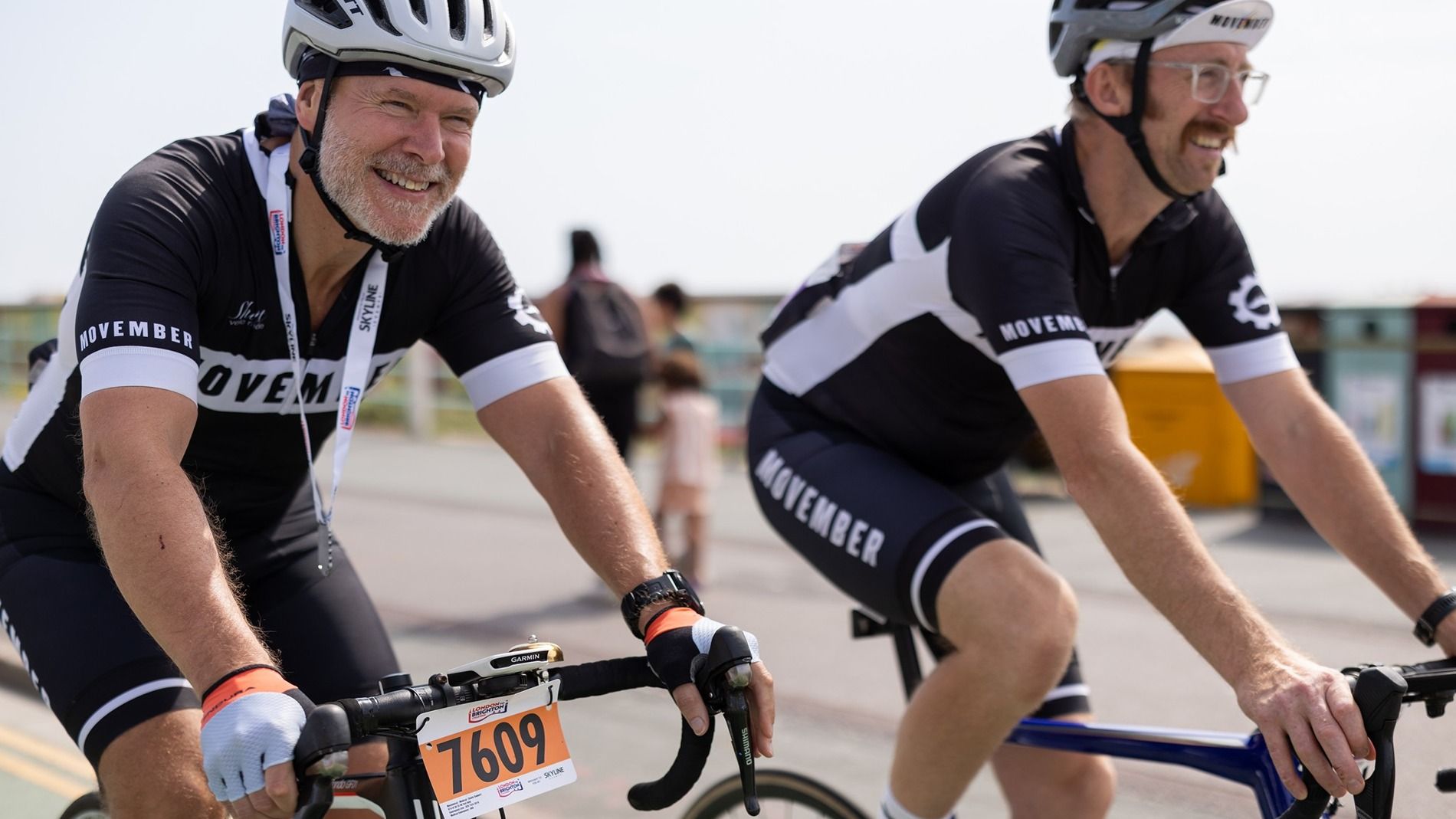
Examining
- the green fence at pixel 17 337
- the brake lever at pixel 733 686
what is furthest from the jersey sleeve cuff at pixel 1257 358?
the green fence at pixel 17 337

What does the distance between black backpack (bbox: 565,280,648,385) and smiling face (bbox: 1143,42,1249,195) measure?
5.59m

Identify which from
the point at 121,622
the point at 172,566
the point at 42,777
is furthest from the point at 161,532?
the point at 42,777

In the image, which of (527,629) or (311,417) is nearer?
(311,417)

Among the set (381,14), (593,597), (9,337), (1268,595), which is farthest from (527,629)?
(9,337)

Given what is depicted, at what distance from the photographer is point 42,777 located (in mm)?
5219

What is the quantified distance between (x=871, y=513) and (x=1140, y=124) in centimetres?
102

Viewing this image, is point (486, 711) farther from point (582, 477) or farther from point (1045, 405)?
point (1045, 405)

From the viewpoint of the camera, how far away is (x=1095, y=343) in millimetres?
3371

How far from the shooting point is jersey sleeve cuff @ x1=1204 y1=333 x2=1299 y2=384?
3.35m

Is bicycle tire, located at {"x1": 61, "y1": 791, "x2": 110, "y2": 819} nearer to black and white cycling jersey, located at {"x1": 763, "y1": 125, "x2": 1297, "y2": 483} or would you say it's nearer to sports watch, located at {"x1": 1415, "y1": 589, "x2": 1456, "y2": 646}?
black and white cycling jersey, located at {"x1": 763, "y1": 125, "x2": 1297, "y2": 483}

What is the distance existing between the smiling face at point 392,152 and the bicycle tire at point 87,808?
1.65 metres

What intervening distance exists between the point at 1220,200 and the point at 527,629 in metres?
4.84

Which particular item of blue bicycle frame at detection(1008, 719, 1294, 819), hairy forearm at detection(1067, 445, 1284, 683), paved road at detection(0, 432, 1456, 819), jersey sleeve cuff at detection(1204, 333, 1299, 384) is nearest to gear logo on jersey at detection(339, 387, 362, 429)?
hairy forearm at detection(1067, 445, 1284, 683)

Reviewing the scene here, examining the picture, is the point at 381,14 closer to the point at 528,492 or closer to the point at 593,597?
the point at 593,597
